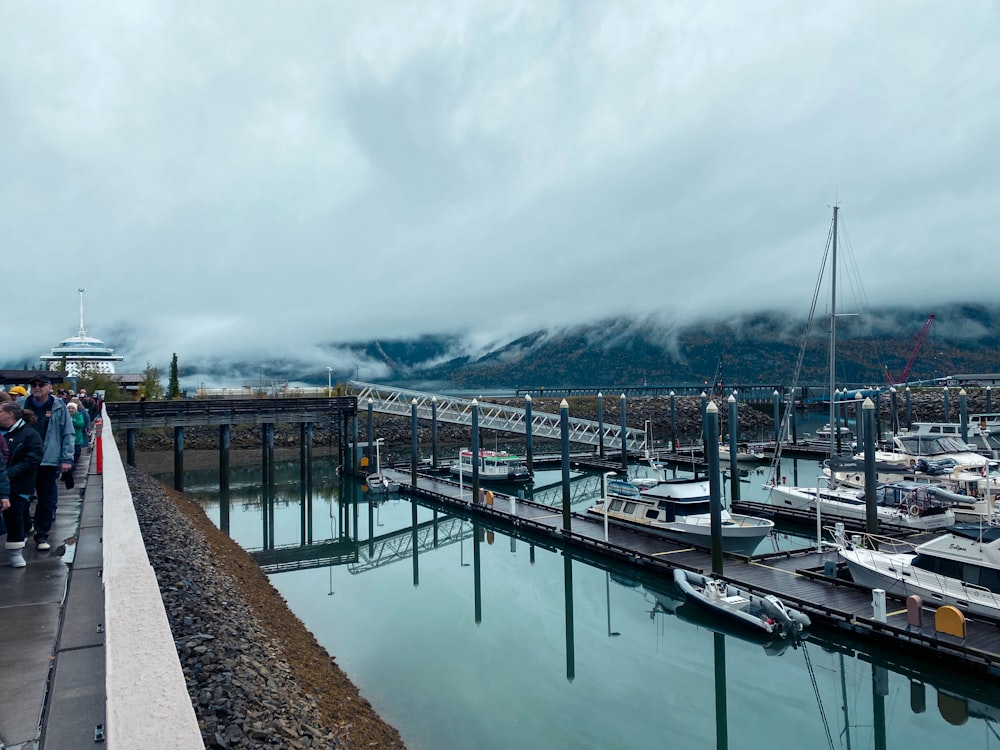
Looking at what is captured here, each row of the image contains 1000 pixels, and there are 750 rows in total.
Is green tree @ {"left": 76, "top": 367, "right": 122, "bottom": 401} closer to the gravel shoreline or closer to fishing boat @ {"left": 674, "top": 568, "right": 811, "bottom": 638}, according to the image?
the gravel shoreline

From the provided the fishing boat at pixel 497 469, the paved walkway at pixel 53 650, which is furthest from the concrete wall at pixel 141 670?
the fishing boat at pixel 497 469

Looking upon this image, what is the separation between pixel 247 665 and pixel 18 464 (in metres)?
4.27

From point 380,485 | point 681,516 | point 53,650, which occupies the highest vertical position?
point 53,650

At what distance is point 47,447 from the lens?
9469 millimetres

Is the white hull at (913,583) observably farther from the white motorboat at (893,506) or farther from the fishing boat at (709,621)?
the white motorboat at (893,506)

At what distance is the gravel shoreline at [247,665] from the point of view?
26.8ft

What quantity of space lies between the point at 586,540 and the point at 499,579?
12.7ft

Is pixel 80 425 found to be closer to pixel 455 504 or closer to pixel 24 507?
pixel 24 507

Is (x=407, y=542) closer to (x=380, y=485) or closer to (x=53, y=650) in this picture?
(x=380, y=485)

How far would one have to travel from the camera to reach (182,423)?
135ft

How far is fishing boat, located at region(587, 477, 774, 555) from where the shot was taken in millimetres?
24594

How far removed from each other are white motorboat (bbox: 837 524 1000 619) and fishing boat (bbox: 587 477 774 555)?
493cm

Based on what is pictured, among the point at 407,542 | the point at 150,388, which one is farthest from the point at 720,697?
the point at 150,388

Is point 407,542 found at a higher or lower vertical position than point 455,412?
lower
